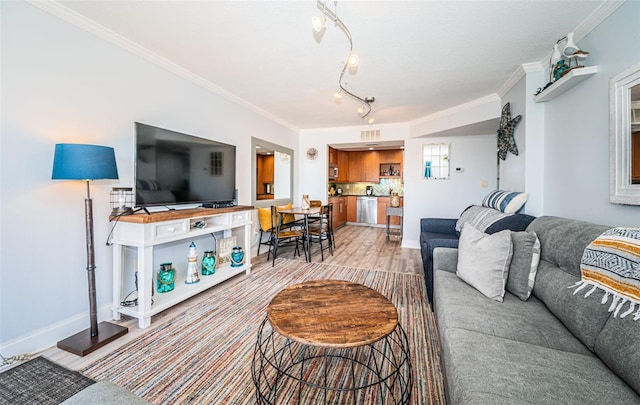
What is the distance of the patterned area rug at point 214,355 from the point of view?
1442 mm

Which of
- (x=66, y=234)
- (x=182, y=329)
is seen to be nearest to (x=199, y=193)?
(x=66, y=234)

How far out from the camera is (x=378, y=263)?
12.9ft

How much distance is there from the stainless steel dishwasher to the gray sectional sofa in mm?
5928

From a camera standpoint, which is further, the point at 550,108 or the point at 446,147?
the point at 446,147

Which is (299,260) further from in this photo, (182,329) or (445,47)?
(445,47)

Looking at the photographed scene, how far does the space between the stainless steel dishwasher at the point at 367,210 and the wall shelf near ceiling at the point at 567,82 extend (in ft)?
17.4

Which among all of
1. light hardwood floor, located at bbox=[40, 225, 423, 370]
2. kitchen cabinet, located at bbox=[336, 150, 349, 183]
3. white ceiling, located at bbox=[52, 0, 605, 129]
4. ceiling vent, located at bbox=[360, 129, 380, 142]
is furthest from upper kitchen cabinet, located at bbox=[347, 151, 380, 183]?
white ceiling, located at bbox=[52, 0, 605, 129]

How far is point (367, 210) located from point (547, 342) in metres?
6.62

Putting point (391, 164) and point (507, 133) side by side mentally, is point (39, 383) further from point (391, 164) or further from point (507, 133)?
point (391, 164)

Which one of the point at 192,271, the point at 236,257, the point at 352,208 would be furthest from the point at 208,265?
the point at 352,208

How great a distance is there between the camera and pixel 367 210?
25.6ft

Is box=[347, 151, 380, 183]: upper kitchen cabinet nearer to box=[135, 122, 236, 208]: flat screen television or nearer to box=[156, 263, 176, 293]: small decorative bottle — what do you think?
box=[135, 122, 236, 208]: flat screen television

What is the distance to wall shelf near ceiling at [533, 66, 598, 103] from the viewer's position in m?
1.91

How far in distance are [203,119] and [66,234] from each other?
1843mm
